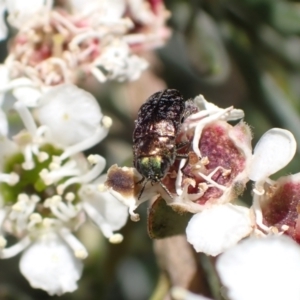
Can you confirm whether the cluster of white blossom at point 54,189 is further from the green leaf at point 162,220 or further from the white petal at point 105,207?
the green leaf at point 162,220

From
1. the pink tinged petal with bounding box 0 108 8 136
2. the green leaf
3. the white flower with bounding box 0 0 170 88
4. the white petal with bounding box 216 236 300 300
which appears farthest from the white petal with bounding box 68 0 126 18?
the white petal with bounding box 216 236 300 300

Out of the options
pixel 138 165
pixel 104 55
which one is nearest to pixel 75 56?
pixel 104 55

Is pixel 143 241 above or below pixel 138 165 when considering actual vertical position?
below

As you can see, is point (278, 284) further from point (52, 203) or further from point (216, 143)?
point (52, 203)

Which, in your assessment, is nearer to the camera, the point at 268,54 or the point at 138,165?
the point at 138,165

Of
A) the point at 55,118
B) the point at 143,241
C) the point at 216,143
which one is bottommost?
the point at 143,241

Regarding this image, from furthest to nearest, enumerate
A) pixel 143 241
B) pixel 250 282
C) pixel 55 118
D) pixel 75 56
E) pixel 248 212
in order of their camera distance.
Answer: pixel 143 241 → pixel 75 56 → pixel 55 118 → pixel 248 212 → pixel 250 282

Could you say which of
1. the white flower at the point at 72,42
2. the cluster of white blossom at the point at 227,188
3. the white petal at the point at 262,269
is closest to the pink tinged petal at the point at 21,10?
the white flower at the point at 72,42

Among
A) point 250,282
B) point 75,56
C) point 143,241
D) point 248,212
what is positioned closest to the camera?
point 250,282
